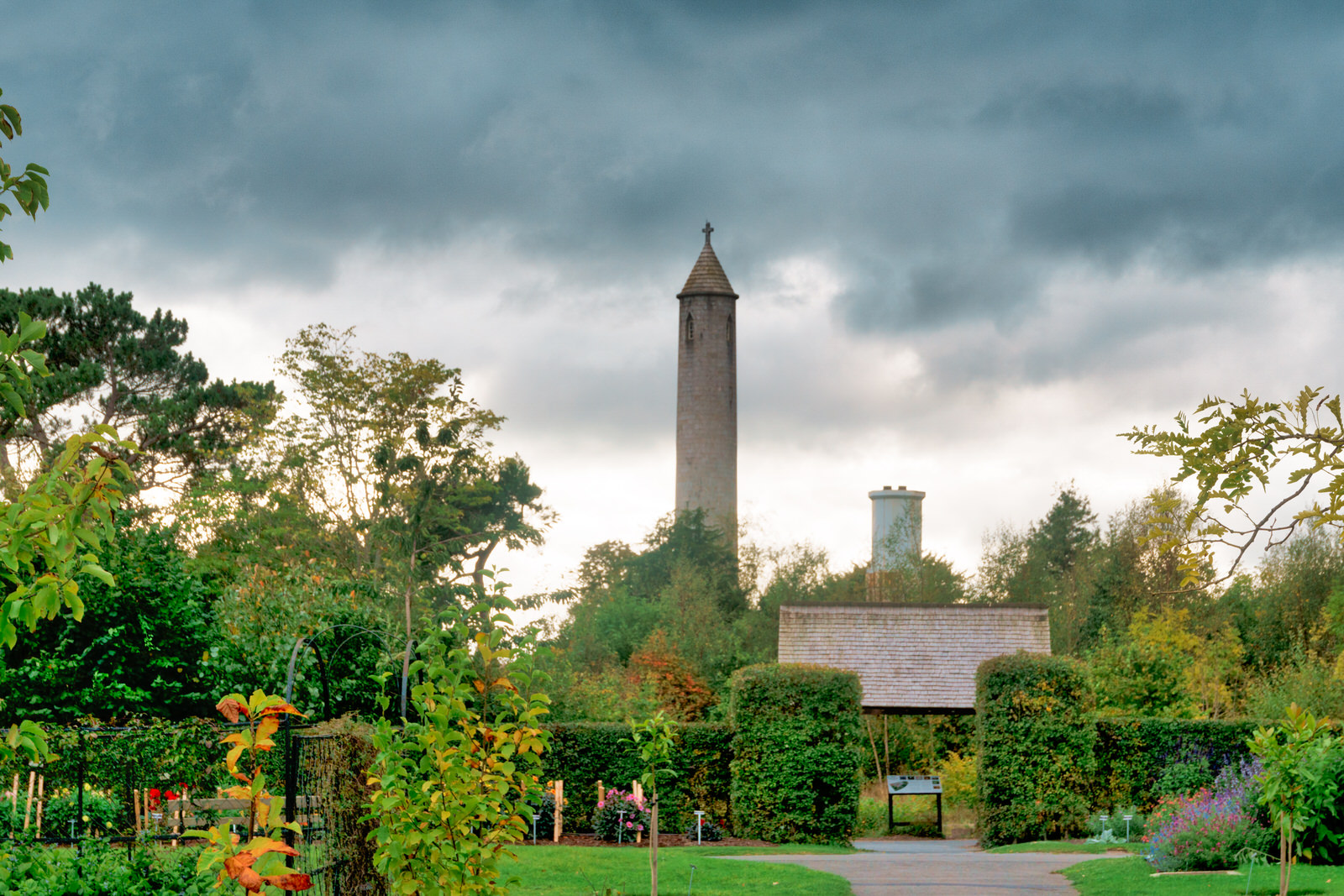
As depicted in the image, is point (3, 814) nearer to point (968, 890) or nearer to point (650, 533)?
point (968, 890)

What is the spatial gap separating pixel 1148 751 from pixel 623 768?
332 inches

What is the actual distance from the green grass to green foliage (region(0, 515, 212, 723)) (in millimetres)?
11952

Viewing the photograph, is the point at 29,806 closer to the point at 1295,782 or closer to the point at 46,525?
the point at 46,525

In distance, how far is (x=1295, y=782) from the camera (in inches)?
364

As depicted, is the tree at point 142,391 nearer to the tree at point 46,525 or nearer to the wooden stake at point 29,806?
the wooden stake at point 29,806

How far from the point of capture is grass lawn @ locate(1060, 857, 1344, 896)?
1151cm

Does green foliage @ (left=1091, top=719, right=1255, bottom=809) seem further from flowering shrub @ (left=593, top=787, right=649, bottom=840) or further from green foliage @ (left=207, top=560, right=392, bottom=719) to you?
green foliage @ (left=207, top=560, right=392, bottom=719)

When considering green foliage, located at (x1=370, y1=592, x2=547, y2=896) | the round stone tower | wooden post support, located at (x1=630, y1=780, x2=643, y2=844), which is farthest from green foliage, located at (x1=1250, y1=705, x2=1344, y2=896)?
the round stone tower

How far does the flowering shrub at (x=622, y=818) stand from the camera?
18.1 m

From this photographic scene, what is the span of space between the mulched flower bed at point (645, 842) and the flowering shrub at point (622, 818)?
0.15m

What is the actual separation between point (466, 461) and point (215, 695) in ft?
46.0

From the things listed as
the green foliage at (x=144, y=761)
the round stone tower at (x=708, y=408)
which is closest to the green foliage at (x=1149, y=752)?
the green foliage at (x=144, y=761)

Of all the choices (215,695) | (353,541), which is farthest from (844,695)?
(353,541)

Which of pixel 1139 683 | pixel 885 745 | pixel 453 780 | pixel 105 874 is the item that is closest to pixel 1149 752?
pixel 1139 683
